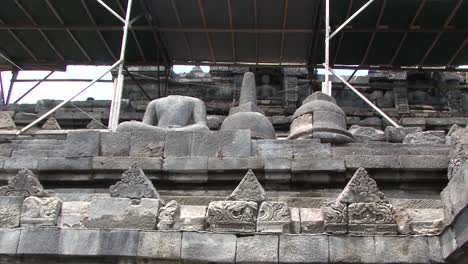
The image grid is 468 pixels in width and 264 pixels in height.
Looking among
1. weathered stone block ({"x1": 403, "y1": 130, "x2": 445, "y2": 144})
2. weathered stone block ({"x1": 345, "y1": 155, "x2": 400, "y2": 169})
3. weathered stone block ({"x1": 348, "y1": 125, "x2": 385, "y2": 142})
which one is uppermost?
weathered stone block ({"x1": 348, "y1": 125, "x2": 385, "y2": 142})

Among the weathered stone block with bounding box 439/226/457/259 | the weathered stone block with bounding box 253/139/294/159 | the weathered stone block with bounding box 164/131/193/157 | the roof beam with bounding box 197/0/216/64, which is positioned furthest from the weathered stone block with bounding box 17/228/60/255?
the roof beam with bounding box 197/0/216/64

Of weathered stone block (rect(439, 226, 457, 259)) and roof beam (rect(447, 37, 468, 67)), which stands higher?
roof beam (rect(447, 37, 468, 67))

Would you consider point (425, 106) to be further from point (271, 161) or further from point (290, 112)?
point (271, 161)

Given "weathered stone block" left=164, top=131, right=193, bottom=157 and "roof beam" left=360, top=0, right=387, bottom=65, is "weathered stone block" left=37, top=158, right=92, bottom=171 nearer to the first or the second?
"weathered stone block" left=164, top=131, right=193, bottom=157

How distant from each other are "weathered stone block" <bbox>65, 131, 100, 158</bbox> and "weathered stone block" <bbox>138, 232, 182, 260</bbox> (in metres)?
1.55

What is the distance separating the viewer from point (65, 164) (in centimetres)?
728

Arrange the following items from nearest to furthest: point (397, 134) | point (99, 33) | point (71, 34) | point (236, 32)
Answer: point (397, 134), point (236, 32), point (99, 33), point (71, 34)

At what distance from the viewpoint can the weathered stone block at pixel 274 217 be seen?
246 inches

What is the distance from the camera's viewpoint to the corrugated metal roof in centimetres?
1445

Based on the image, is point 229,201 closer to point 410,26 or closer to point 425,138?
point 425,138

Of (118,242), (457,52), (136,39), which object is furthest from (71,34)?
(118,242)

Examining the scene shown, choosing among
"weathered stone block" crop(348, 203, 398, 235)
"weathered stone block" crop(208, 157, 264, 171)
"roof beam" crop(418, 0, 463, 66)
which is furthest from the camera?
"roof beam" crop(418, 0, 463, 66)

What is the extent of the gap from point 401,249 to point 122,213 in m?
2.75

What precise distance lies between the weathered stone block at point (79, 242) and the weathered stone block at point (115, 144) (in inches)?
52.2
